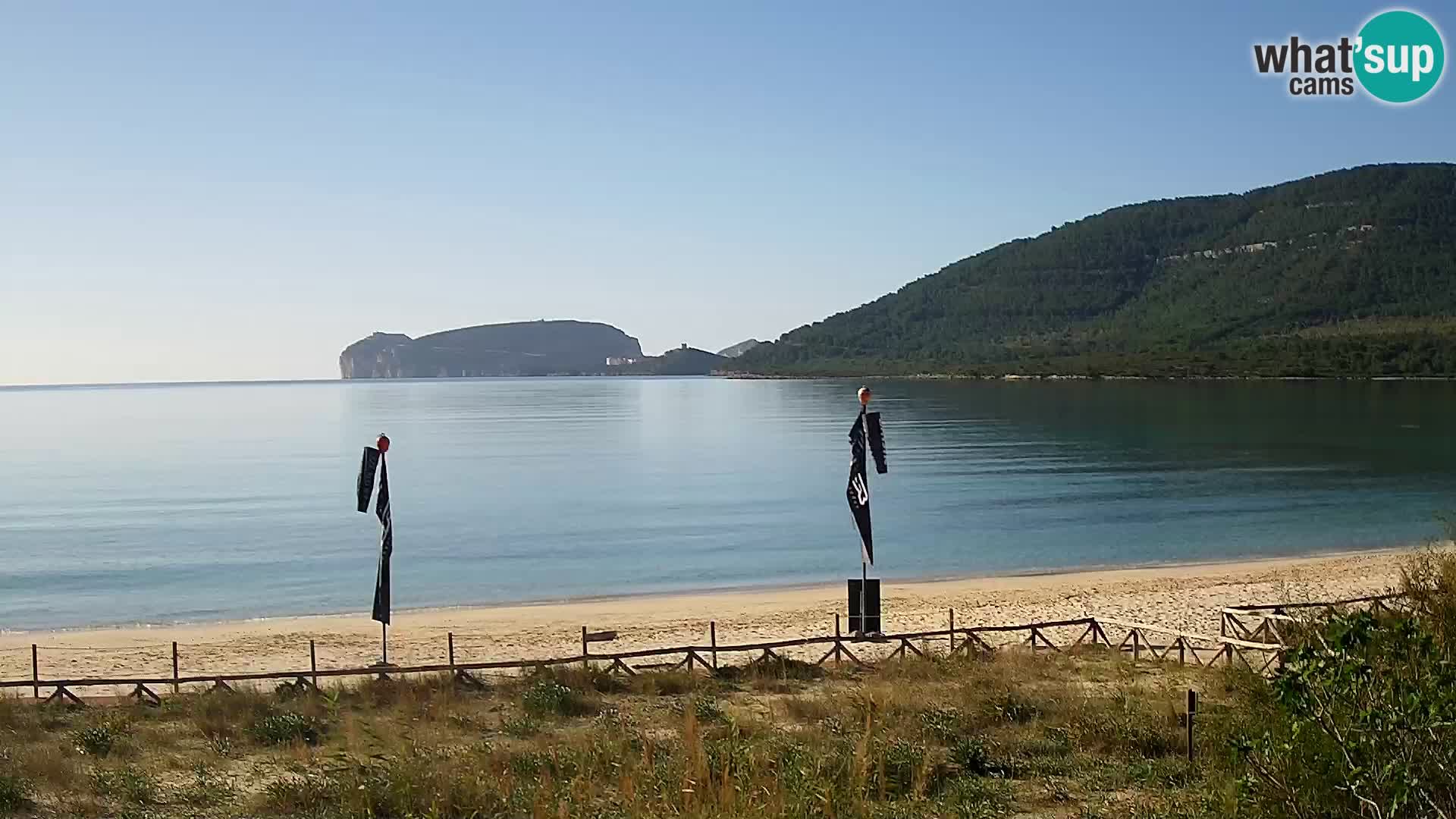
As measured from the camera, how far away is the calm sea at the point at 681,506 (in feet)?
125

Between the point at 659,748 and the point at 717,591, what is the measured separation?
22963mm

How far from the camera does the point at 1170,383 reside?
537ft

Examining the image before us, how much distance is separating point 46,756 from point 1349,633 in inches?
515

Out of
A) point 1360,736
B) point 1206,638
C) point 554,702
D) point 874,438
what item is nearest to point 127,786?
point 554,702

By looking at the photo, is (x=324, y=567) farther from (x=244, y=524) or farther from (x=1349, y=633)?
(x=1349, y=633)

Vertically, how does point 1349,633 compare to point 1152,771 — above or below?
above

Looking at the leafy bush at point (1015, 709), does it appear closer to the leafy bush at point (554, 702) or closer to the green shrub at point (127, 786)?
the leafy bush at point (554, 702)

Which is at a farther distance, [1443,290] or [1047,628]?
[1443,290]

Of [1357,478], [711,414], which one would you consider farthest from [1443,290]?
[1357,478]

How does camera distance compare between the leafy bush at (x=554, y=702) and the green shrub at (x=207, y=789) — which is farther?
the leafy bush at (x=554, y=702)

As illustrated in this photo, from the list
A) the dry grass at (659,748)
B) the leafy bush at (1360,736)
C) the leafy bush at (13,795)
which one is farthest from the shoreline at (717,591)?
the leafy bush at (1360,736)

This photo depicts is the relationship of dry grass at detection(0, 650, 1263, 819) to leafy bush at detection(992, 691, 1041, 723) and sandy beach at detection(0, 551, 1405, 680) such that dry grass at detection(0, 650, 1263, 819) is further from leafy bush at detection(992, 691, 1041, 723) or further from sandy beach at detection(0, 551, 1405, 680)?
sandy beach at detection(0, 551, 1405, 680)

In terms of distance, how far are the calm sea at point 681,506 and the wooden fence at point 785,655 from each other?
13.8 m

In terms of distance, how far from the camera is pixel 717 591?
35.1 meters
